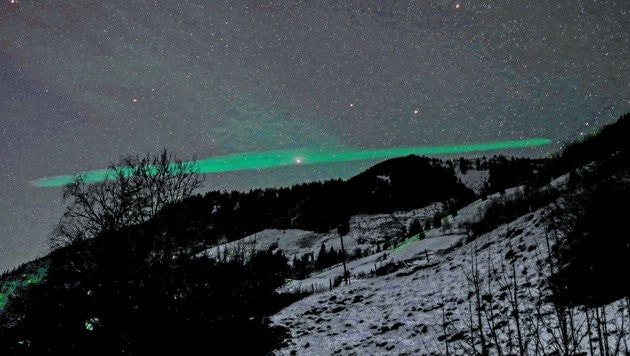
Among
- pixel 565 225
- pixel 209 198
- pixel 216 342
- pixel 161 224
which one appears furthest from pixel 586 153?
pixel 209 198

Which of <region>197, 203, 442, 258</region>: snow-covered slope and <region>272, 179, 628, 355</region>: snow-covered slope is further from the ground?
<region>272, 179, 628, 355</region>: snow-covered slope

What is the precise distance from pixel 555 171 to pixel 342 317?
22037 mm

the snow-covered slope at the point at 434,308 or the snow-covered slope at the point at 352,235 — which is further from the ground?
the snow-covered slope at the point at 434,308

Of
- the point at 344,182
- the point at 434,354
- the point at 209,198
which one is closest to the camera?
the point at 434,354

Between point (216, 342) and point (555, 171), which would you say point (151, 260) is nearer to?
point (216, 342)

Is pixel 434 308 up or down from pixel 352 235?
up

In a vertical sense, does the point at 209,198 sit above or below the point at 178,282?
above

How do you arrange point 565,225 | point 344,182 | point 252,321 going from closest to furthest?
point 565,225 → point 252,321 → point 344,182

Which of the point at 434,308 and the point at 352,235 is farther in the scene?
the point at 352,235

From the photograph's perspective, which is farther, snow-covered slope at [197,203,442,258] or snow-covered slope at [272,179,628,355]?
snow-covered slope at [197,203,442,258]

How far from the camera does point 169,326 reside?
14148 millimetres

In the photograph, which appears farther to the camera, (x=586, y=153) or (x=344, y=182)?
(x=344, y=182)

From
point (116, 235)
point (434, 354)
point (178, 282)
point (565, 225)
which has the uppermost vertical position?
point (116, 235)

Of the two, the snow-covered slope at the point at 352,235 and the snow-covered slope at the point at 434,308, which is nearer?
the snow-covered slope at the point at 434,308
